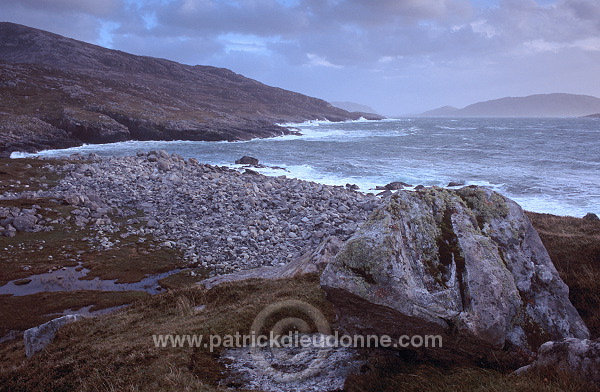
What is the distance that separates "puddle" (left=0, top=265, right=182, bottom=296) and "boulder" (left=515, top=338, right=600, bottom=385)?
1832 centimetres

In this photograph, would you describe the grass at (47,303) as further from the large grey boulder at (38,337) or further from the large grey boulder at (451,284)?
the large grey boulder at (451,284)

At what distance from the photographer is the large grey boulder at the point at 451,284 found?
23.4 feet

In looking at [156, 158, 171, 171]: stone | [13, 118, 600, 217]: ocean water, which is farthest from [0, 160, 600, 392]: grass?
[13, 118, 600, 217]: ocean water

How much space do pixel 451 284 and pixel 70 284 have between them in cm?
2093

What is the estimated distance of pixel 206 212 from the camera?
29891 mm

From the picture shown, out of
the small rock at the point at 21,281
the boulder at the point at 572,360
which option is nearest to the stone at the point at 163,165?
the small rock at the point at 21,281

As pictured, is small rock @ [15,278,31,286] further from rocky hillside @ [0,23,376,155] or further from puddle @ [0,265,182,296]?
rocky hillside @ [0,23,376,155]

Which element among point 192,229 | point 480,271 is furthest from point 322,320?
point 192,229

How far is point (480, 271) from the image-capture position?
7961 millimetres

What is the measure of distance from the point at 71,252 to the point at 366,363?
2270 centimetres

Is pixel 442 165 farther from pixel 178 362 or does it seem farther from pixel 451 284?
pixel 178 362

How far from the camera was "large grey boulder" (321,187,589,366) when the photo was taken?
7.14 metres

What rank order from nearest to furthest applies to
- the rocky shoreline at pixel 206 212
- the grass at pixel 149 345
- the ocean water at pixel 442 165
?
the grass at pixel 149 345 → the rocky shoreline at pixel 206 212 → the ocean water at pixel 442 165

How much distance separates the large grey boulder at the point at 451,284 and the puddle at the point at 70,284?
15.7 metres
